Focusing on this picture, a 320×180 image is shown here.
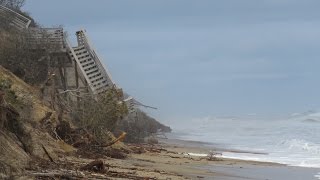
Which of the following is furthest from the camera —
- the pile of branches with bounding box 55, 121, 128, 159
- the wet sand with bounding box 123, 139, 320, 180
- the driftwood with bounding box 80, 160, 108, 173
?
the pile of branches with bounding box 55, 121, 128, 159

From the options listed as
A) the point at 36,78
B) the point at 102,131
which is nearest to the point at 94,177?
the point at 102,131

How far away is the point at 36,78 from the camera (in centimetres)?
2328

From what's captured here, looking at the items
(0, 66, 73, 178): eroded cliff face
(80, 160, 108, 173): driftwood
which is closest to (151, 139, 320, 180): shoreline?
(80, 160, 108, 173): driftwood

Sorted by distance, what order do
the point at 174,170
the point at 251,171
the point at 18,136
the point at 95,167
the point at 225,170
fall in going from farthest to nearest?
the point at 251,171 → the point at 225,170 → the point at 174,170 → the point at 95,167 → the point at 18,136

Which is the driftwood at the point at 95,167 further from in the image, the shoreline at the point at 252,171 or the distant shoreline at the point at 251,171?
the shoreline at the point at 252,171

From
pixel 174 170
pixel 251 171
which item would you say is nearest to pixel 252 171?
pixel 251 171

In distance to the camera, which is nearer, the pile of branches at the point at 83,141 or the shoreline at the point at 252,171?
the shoreline at the point at 252,171

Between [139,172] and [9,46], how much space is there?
37.0ft

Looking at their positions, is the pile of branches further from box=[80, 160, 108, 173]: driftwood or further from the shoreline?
box=[80, 160, 108, 173]: driftwood

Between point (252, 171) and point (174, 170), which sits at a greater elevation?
point (252, 171)

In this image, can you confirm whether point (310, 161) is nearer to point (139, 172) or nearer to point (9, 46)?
point (139, 172)

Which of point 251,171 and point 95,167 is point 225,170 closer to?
point 251,171

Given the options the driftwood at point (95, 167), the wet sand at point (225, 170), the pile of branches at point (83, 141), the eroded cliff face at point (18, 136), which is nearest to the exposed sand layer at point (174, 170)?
Result: the wet sand at point (225, 170)

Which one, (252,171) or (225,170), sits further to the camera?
(252,171)
